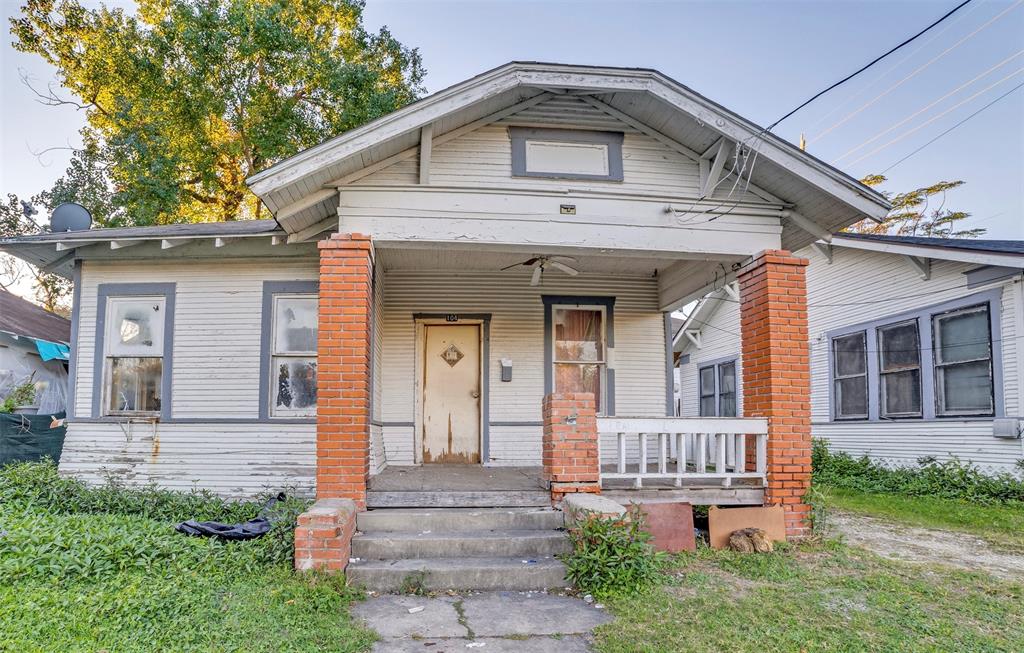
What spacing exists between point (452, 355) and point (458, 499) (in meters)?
3.08

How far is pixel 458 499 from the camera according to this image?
19.8 ft

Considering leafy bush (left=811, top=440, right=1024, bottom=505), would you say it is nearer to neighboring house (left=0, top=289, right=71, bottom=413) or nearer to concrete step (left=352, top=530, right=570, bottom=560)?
concrete step (left=352, top=530, right=570, bottom=560)

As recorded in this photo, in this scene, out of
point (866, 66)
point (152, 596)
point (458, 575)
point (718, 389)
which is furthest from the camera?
point (718, 389)

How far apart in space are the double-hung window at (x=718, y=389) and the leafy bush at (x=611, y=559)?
1005 cm

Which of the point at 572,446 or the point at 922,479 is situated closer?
the point at 572,446

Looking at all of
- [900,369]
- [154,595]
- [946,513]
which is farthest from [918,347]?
[154,595]

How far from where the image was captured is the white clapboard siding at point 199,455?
7.86 m

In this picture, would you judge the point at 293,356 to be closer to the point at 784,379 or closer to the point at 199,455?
the point at 199,455

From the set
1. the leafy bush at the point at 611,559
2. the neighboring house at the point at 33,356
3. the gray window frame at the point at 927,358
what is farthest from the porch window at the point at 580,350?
the neighboring house at the point at 33,356

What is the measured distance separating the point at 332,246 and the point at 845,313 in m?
9.35

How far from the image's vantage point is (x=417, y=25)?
1712cm

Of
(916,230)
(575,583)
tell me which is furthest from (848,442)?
(916,230)

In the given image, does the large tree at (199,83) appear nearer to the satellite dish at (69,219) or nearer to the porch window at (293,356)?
the satellite dish at (69,219)

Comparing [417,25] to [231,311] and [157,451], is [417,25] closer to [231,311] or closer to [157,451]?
[231,311]
